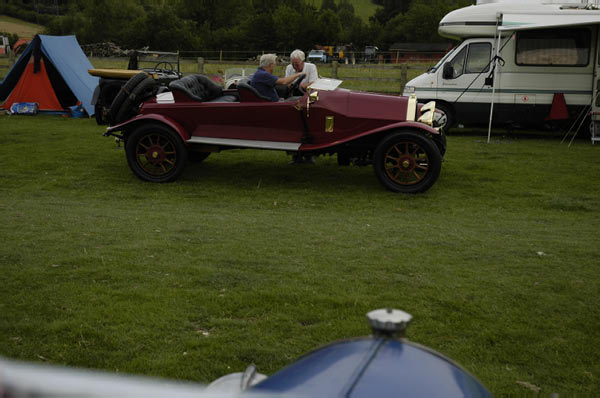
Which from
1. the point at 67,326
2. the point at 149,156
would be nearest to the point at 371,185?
the point at 149,156

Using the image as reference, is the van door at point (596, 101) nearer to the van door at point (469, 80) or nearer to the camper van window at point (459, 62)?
the van door at point (469, 80)

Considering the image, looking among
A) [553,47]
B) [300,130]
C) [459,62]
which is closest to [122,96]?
[300,130]

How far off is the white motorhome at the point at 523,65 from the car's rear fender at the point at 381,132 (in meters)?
5.15

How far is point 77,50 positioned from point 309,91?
11170 millimetres

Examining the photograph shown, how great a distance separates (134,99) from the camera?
9.48 m

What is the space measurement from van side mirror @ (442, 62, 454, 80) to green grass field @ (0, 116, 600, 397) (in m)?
4.99

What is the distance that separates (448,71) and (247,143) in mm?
6818

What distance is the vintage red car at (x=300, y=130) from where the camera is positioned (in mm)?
8227

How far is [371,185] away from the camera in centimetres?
890

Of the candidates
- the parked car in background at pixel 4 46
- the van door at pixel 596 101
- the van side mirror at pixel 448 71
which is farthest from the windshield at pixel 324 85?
the parked car in background at pixel 4 46

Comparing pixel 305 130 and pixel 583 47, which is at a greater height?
pixel 583 47

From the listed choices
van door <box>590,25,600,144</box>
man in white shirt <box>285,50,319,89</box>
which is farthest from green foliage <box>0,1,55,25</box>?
man in white shirt <box>285,50,319,89</box>

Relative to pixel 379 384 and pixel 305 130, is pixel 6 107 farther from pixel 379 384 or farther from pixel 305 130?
pixel 379 384

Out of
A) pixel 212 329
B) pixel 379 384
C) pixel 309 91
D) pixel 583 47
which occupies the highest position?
pixel 583 47
